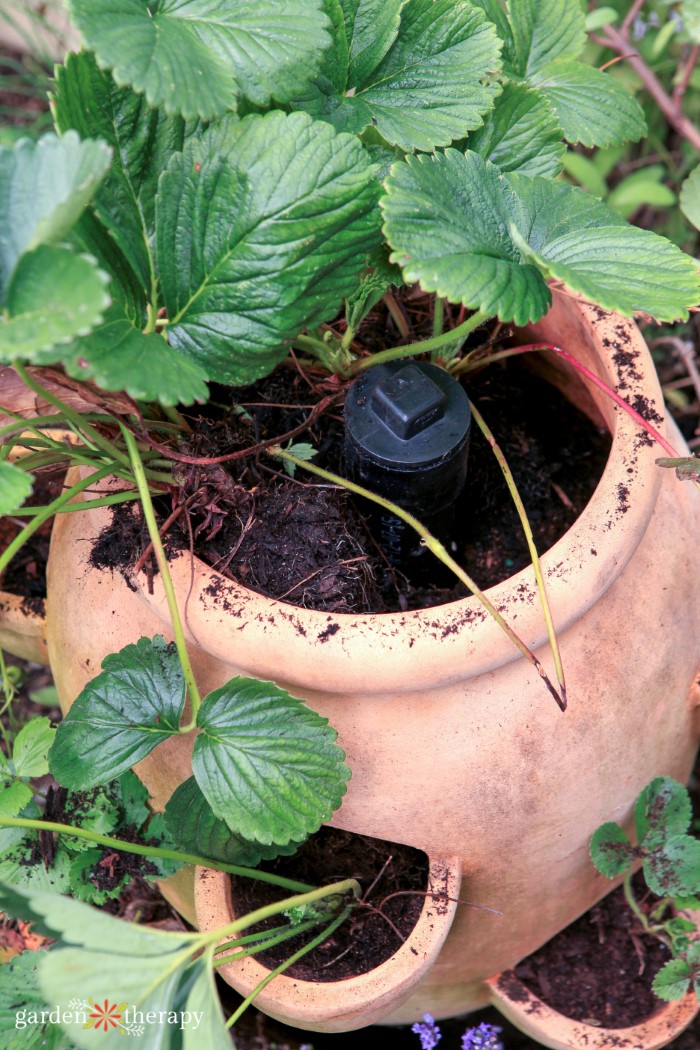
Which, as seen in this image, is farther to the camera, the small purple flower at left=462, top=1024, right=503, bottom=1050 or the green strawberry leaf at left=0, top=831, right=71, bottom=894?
the small purple flower at left=462, top=1024, right=503, bottom=1050

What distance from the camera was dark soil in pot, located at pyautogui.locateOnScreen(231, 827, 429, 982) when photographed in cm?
88

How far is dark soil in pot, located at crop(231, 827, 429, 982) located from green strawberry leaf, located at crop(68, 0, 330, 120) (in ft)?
2.07

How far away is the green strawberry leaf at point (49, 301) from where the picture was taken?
0.52 meters

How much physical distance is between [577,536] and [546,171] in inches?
12.1

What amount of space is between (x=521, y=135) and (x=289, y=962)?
0.70 m

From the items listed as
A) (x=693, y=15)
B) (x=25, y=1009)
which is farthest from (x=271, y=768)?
(x=693, y=15)

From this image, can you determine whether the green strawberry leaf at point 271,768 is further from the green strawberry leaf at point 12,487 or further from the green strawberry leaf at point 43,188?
the green strawberry leaf at point 43,188

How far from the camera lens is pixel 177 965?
59cm

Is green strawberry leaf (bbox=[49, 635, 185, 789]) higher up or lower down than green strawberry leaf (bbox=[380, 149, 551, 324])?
lower down

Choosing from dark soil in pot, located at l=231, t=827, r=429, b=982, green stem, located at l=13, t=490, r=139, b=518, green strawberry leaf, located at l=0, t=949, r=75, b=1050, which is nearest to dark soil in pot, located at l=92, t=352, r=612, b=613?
green stem, located at l=13, t=490, r=139, b=518

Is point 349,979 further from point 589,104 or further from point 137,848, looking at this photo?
point 589,104

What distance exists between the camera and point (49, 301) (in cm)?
53

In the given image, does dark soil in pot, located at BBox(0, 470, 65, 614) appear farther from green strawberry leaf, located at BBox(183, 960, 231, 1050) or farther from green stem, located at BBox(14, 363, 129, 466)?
green strawberry leaf, located at BBox(183, 960, 231, 1050)

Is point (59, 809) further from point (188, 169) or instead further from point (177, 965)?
point (188, 169)
